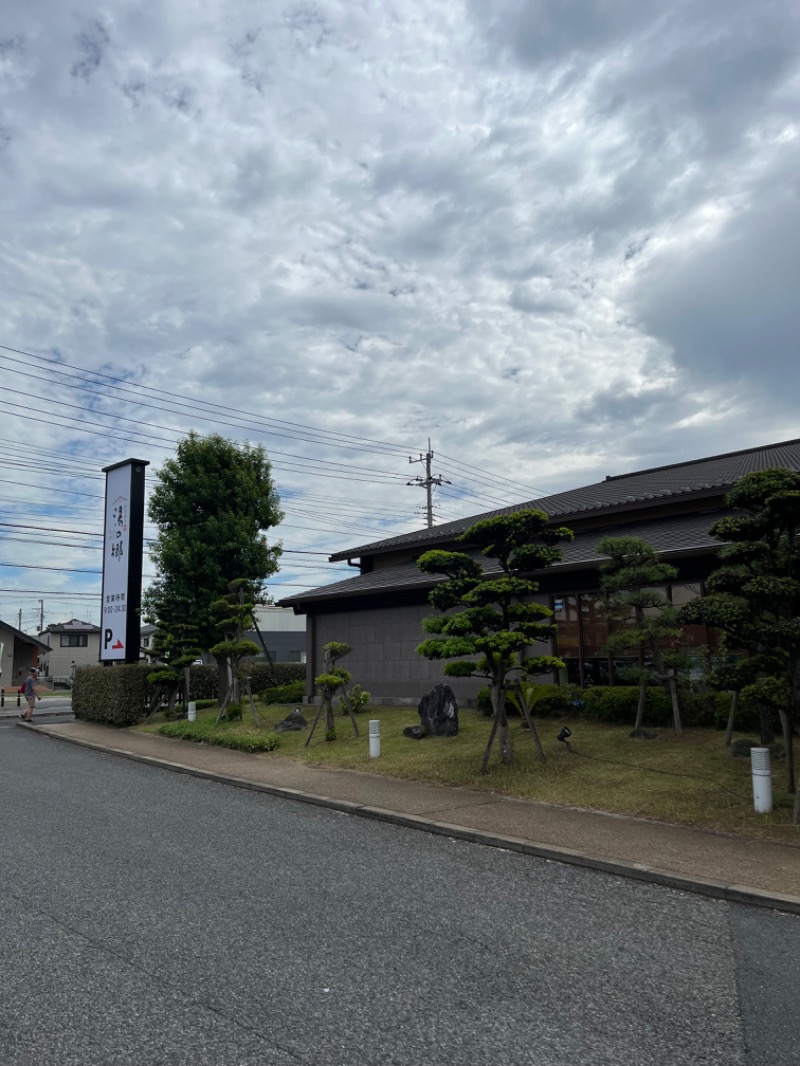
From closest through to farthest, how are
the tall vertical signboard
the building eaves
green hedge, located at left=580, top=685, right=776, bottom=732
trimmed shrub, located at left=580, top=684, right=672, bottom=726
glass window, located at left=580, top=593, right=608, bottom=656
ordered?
1. green hedge, located at left=580, top=685, right=776, bottom=732
2. trimmed shrub, located at left=580, top=684, right=672, bottom=726
3. the building eaves
4. glass window, located at left=580, top=593, right=608, bottom=656
5. the tall vertical signboard

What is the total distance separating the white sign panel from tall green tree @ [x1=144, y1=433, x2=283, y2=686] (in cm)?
90

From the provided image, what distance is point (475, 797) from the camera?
31.1 ft

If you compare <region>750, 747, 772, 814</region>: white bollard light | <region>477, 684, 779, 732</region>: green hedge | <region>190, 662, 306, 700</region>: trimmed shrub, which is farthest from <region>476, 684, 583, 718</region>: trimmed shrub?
<region>190, 662, 306, 700</region>: trimmed shrub

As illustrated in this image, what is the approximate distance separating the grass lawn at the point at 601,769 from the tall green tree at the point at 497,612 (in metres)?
0.74

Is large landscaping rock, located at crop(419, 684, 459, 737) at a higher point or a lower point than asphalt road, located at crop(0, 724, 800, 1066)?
higher

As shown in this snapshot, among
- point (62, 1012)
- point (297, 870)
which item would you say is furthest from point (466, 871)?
point (62, 1012)

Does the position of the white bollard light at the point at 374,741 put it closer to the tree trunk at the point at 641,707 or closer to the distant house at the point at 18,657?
the tree trunk at the point at 641,707

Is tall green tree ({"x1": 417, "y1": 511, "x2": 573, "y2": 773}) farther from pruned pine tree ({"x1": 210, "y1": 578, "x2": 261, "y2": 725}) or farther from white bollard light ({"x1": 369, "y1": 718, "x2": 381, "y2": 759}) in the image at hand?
pruned pine tree ({"x1": 210, "y1": 578, "x2": 261, "y2": 725})

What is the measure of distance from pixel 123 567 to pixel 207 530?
2593 millimetres

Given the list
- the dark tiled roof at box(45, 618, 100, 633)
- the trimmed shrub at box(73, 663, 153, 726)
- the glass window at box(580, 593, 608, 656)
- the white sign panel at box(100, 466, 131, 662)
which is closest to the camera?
the glass window at box(580, 593, 608, 656)

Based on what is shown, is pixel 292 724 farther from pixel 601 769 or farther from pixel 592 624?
pixel 601 769

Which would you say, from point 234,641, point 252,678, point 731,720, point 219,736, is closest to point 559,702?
point 731,720

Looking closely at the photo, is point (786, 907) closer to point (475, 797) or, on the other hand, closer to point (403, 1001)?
point (403, 1001)

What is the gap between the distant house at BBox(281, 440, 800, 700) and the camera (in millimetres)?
14531
